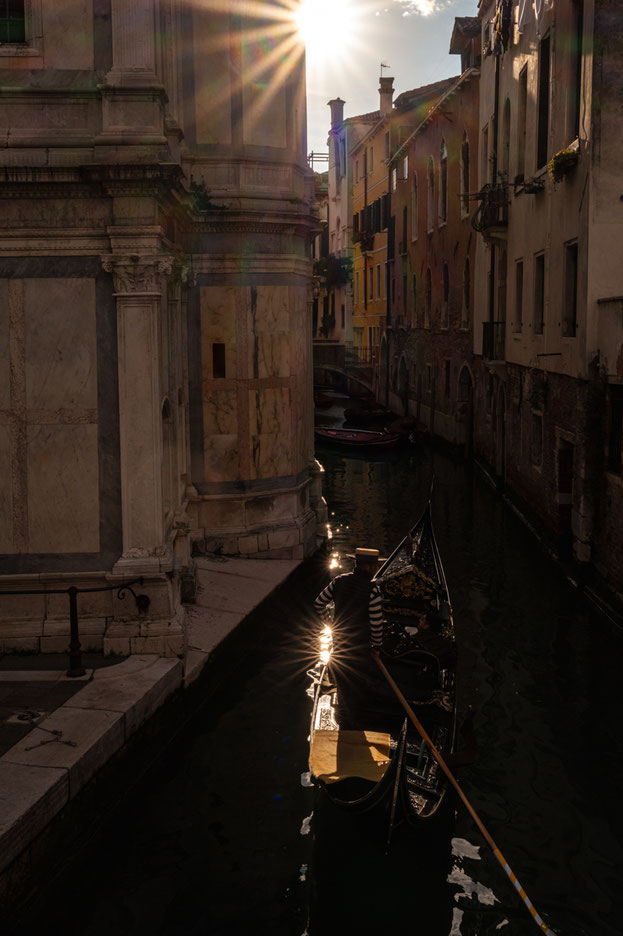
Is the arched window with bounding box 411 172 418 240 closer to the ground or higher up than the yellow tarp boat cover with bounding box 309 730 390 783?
higher up

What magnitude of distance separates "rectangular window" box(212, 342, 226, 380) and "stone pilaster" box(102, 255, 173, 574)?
421 cm

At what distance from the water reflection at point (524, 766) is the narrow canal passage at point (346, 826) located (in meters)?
0.02

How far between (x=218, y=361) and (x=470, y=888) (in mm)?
7865

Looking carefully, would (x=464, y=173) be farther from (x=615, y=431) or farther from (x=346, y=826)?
(x=346, y=826)

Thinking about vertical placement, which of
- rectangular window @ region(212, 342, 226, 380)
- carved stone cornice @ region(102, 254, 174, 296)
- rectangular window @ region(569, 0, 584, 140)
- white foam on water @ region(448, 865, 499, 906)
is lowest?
white foam on water @ region(448, 865, 499, 906)

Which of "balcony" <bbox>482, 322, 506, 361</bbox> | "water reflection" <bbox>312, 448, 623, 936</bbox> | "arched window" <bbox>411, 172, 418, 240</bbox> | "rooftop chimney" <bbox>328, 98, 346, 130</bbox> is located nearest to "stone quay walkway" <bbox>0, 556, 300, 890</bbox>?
"water reflection" <bbox>312, 448, 623, 936</bbox>

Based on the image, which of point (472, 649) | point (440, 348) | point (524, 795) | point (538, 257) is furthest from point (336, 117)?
point (524, 795)

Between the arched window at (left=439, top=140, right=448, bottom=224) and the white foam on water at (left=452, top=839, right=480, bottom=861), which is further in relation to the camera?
the arched window at (left=439, top=140, right=448, bottom=224)

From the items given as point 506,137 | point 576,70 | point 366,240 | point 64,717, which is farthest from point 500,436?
point 366,240

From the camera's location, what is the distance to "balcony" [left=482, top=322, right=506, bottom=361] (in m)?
19.0

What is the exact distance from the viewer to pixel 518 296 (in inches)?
715

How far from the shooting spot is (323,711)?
285 inches

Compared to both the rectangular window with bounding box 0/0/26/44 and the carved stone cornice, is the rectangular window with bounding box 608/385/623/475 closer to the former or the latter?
the carved stone cornice

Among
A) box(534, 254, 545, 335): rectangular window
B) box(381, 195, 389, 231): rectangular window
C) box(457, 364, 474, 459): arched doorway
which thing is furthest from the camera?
box(381, 195, 389, 231): rectangular window
